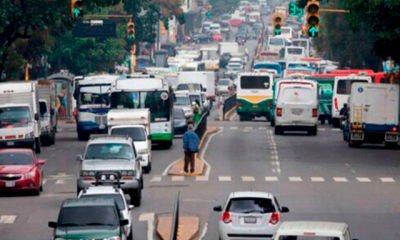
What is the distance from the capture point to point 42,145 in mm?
55625

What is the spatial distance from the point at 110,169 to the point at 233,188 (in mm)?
6085

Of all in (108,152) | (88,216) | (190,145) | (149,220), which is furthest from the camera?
(190,145)

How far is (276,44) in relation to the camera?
151875 mm

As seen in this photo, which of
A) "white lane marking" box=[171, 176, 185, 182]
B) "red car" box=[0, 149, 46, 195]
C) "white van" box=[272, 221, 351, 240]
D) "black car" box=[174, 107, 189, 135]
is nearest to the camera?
"white van" box=[272, 221, 351, 240]

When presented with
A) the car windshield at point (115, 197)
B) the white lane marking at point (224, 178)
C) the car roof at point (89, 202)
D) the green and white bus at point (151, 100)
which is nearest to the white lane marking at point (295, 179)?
the white lane marking at point (224, 178)

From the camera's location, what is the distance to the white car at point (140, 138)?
4103 cm

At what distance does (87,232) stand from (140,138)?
63.0ft

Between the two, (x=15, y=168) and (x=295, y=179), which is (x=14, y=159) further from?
(x=295, y=179)

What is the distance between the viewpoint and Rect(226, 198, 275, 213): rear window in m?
24.1

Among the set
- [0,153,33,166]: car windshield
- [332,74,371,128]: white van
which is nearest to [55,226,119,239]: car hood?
[0,153,33,166]: car windshield

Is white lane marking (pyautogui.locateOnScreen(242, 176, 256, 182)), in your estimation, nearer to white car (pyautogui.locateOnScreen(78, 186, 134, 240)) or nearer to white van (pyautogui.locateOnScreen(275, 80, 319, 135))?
white car (pyautogui.locateOnScreen(78, 186, 134, 240))

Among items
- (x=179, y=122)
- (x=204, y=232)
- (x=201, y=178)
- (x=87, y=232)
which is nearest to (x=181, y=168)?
(x=201, y=178)

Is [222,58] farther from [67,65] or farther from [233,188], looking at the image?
[233,188]

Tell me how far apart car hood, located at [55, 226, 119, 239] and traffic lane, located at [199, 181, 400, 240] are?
16.6 feet
